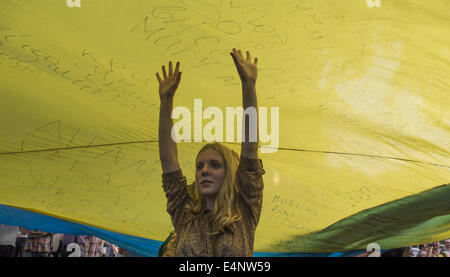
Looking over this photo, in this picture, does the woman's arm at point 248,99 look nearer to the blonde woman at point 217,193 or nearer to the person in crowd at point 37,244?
the blonde woman at point 217,193

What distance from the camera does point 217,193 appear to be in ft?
5.98

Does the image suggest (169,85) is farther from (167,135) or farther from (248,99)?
(248,99)

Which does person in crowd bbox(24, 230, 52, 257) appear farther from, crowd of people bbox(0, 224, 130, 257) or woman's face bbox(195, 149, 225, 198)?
woman's face bbox(195, 149, 225, 198)

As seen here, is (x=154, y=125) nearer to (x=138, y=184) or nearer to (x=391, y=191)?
(x=138, y=184)

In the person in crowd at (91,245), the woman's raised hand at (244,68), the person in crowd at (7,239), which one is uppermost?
the woman's raised hand at (244,68)

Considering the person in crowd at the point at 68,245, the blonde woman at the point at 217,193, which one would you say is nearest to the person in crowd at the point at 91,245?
the person in crowd at the point at 68,245

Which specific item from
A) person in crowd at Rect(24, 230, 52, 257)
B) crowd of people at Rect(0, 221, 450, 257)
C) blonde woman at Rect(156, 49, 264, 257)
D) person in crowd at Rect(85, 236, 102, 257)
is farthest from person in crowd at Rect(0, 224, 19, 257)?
blonde woman at Rect(156, 49, 264, 257)

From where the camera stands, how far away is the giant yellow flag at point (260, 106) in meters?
2.13

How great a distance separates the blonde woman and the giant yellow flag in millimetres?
390
